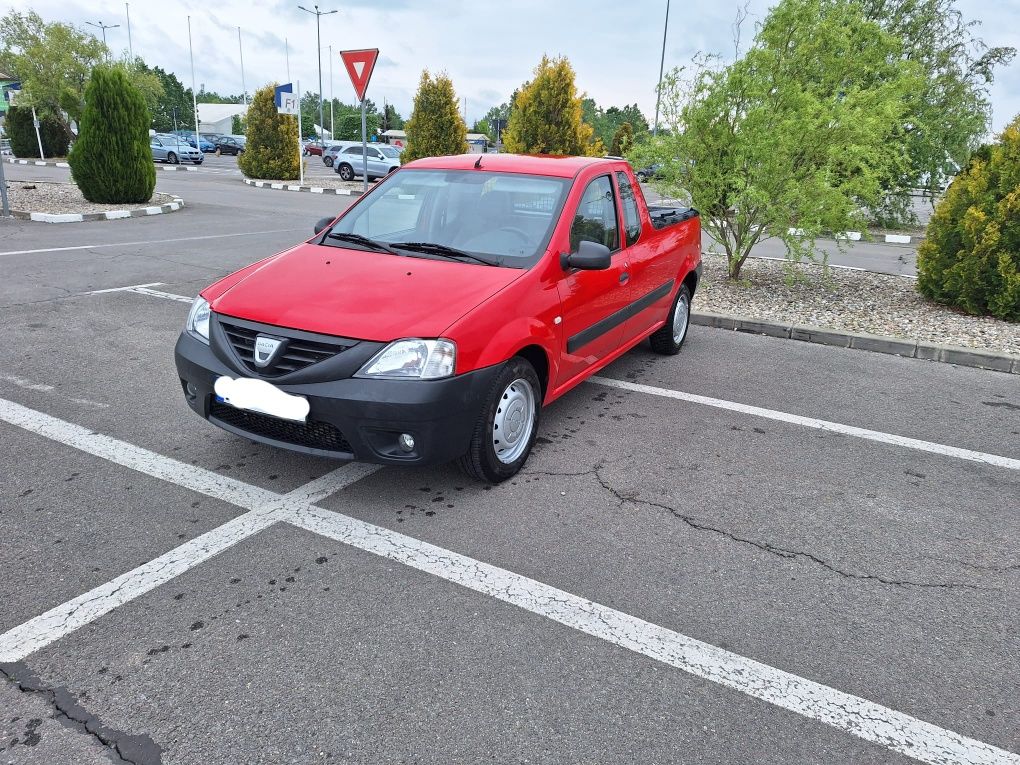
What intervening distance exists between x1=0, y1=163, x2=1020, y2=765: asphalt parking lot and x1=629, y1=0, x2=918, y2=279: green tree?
3.62 m

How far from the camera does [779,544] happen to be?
349 centimetres

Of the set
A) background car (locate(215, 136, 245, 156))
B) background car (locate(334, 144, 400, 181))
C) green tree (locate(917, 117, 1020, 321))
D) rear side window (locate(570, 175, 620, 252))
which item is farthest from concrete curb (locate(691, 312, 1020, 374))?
background car (locate(215, 136, 245, 156))

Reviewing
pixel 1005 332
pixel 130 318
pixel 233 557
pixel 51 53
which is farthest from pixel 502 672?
pixel 51 53

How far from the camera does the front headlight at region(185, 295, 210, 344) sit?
12.7 feet

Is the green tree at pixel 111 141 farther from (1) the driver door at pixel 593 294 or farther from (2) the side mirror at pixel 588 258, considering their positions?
(2) the side mirror at pixel 588 258

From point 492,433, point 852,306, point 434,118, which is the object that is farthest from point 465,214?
point 434,118

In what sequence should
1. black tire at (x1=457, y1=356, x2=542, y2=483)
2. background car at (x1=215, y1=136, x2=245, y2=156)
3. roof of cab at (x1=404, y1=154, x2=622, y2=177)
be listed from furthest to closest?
background car at (x1=215, y1=136, x2=245, y2=156) → roof of cab at (x1=404, y1=154, x2=622, y2=177) → black tire at (x1=457, y1=356, x2=542, y2=483)

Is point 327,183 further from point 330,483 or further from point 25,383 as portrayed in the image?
point 330,483

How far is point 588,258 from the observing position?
13.6ft

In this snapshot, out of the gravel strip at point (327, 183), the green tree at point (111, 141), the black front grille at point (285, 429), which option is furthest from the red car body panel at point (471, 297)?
the gravel strip at point (327, 183)

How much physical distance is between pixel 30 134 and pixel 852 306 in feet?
125

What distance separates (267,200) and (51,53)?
81.1 feet

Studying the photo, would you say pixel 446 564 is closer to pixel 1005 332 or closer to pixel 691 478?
pixel 691 478

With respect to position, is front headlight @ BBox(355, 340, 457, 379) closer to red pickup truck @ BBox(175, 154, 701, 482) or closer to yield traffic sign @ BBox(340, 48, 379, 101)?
red pickup truck @ BBox(175, 154, 701, 482)
